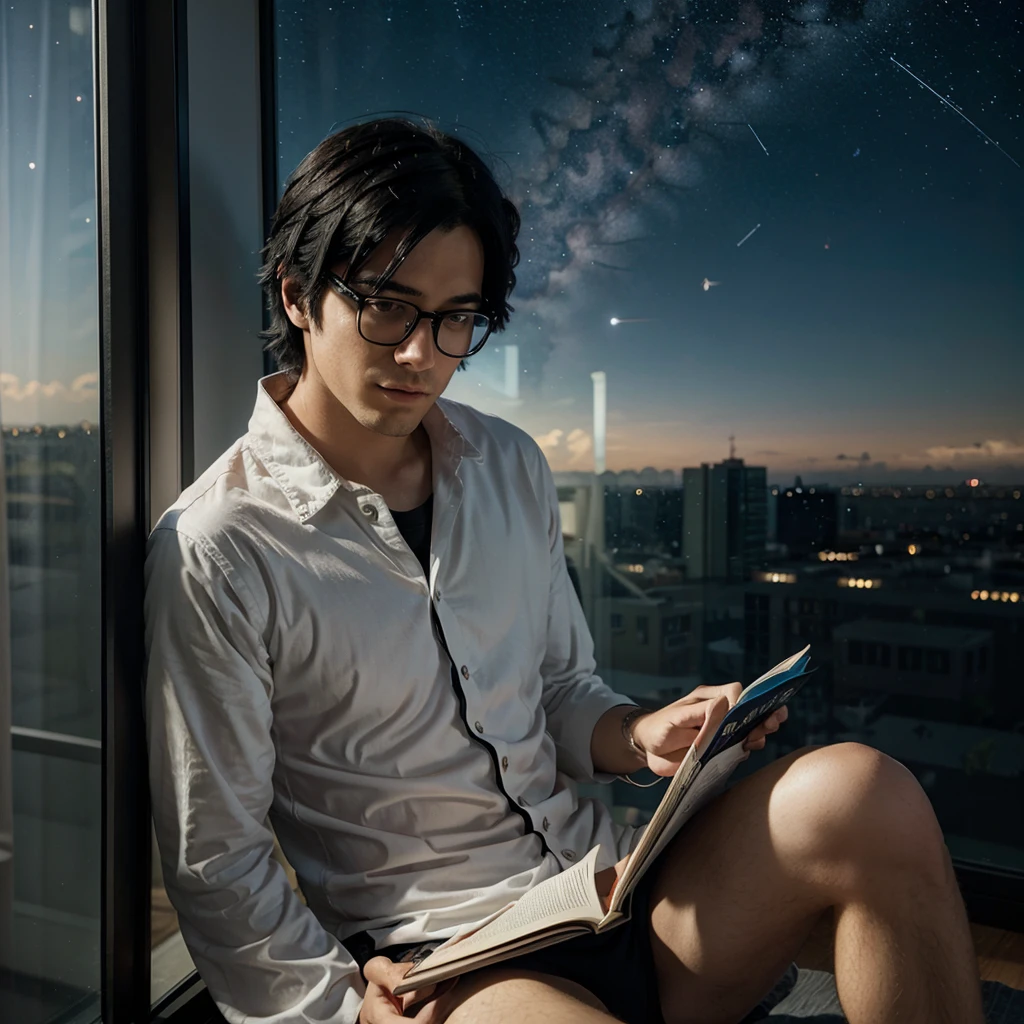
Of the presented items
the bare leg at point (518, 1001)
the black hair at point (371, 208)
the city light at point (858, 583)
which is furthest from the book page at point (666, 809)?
the city light at point (858, 583)

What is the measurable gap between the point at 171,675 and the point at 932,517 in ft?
4.48

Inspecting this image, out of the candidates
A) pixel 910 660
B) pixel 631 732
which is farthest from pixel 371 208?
pixel 910 660

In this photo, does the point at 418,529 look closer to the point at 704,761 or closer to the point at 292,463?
the point at 292,463

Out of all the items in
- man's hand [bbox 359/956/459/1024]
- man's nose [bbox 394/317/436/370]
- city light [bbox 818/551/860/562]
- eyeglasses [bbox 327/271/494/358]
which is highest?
eyeglasses [bbox 327/271/494/358]

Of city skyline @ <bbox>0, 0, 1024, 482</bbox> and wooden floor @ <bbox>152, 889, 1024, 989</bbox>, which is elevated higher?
city skyline @ <bbox>0, 0, 1024, 482</bbox>

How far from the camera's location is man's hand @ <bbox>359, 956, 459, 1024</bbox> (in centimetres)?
101

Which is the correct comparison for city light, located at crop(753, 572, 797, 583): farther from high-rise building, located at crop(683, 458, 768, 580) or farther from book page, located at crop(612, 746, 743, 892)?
book page, located at crop(612, 746, 743, 892)

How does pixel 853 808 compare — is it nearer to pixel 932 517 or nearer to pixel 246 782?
pixel 246 782

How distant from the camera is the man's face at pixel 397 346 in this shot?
1.18 m

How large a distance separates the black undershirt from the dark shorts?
1.60ft

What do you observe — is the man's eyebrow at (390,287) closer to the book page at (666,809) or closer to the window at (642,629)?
the book page at (666,809)

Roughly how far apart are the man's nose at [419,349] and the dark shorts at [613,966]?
686mm

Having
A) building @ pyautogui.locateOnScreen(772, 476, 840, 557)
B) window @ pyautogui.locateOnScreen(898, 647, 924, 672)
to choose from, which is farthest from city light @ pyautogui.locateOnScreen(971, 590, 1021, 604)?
building @ pyautogui.locateOnScreen(772, 476, 840, 557)

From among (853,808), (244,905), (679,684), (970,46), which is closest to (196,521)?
(244,905)
